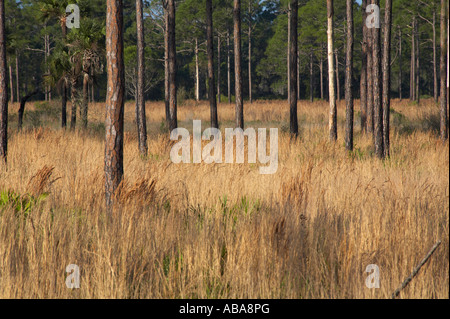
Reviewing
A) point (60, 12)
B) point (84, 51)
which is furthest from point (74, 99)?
point (60, 12)

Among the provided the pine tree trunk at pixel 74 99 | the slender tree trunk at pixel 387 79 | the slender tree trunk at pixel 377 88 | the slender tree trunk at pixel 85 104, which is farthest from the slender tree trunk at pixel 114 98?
the pine tree trunk at pixel 74 99

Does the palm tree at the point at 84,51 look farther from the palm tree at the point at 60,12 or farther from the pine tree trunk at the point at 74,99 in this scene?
the palm tree at the point at 60,12

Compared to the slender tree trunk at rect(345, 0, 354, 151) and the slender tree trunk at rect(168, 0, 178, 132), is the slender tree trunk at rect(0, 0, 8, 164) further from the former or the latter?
the slender tree trunk at rect(345, 0, 354, 151)

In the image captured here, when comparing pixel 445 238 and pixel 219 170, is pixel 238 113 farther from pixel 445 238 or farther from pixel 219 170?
pixel 445 238

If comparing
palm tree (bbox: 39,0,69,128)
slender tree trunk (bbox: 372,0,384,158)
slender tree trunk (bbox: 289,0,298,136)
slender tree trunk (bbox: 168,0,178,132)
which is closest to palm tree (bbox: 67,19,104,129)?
palm tree (bbox: 39,0,69,128)

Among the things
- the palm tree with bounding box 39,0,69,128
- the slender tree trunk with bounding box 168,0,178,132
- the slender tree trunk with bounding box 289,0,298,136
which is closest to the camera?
the slender tree trunk with bounding box 289,0,298,136

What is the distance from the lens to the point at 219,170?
851cm

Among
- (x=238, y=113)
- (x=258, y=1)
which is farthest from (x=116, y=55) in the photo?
(x=258, y=1)

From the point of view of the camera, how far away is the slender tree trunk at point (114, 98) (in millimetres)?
5793

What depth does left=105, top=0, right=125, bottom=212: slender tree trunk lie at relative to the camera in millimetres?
5793

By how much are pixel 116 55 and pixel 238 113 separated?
37.1 feet
